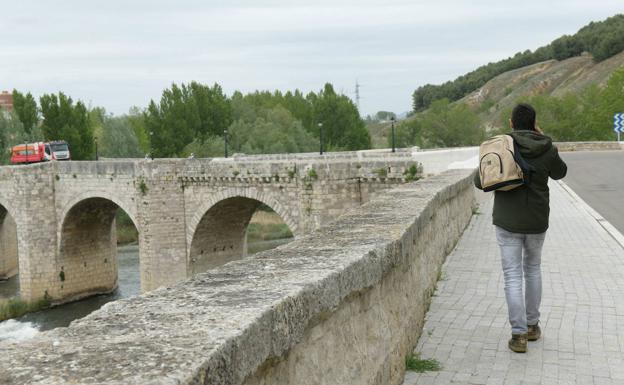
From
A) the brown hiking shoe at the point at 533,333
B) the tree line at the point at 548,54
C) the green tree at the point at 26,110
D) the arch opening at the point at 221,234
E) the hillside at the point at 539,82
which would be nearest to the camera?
the brown hiking shoe at the point at 533,333

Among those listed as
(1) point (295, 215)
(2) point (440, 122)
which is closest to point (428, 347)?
(1) point (295, 215)

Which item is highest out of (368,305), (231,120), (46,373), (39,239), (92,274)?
(231,120)

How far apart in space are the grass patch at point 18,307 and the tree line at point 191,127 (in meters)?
14.4

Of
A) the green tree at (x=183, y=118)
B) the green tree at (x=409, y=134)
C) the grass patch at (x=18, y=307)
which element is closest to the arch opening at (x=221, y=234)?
the grass patch at (x=18, y=307)

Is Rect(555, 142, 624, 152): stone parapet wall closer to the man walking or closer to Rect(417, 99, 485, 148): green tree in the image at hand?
Rect(417, 99, 485, 148): green tree

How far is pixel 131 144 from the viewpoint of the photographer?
165ft

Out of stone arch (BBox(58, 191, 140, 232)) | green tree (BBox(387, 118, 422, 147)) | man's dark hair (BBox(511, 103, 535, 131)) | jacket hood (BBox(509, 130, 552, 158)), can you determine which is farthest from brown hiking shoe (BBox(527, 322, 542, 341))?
green tree (BBox(387, 118, 422, 147))

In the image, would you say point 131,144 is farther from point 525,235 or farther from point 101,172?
point 525,235

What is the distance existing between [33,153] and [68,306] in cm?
1145

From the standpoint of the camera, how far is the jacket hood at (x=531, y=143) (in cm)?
441

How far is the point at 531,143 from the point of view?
4.41m

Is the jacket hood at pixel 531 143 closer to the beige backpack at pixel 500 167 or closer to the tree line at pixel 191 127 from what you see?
the beige backpack at pixel 500 167

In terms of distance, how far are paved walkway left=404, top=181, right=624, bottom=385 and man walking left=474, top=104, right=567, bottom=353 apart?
0.27 metres

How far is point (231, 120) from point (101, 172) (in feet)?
78.4
